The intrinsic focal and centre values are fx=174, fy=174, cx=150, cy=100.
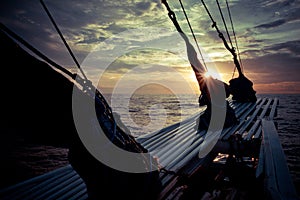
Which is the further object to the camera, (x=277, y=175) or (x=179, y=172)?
(x=179, y=172)

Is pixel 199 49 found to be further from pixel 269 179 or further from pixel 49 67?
pixel 49 67

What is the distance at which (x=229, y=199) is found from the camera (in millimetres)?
3316

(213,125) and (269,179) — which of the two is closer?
(269,179)

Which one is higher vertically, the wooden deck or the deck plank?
the deck plank

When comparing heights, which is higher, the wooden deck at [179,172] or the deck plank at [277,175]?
the deck plank at [277,175]

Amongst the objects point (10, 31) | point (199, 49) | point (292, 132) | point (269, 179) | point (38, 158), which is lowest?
point (292, 132)


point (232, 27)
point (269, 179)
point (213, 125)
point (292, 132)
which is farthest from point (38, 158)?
point (292, 132)

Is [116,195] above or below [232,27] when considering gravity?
below

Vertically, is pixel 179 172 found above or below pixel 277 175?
below

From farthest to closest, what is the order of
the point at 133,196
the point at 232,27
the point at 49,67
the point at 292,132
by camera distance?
the point at 292,132 < the point at 232,27 < the point at 133,196 < the point at 49,67

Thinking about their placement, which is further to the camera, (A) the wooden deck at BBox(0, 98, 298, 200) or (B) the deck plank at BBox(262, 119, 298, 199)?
(A) the wooden deck at BBox(0, 98, 298, 200)

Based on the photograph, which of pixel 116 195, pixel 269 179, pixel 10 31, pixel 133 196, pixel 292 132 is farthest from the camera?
pixel 292 132

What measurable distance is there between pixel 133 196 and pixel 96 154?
3.94 feet

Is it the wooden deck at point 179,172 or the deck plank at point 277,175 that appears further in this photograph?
the wooden deck at point 179,172
